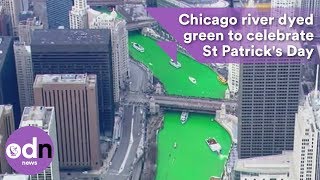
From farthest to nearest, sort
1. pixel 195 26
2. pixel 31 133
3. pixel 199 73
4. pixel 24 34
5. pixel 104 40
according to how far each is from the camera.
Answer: pixel 199 73, pixel 24 34, pixel 104 40, pixel 195 26, pixel 31 133

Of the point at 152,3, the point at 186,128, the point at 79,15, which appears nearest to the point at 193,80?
the point at 186,128

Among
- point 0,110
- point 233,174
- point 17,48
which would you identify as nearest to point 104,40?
point 17,48

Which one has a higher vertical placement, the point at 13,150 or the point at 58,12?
the point at 13,150

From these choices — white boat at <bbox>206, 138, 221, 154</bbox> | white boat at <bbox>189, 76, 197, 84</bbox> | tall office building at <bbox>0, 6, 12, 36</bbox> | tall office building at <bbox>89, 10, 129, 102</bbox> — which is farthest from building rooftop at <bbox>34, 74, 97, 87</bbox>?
white boat at <bbox>189, 76, 197, 84</bbox>

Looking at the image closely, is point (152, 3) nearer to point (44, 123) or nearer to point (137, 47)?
point (137, 47)

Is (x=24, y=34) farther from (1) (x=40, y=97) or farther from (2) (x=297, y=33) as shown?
(2) (x=297, y=33)

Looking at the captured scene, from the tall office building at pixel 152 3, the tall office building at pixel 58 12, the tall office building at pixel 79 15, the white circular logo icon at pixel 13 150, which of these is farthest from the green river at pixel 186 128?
the white circular logo icon at pixel 13 150
